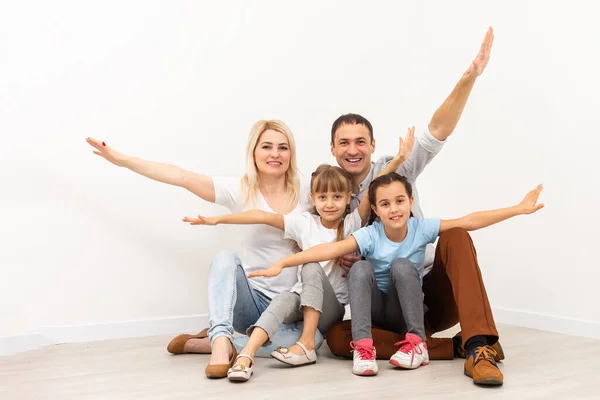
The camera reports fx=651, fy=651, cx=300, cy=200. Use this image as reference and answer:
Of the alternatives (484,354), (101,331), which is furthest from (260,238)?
(484,354)

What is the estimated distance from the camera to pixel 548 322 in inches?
115

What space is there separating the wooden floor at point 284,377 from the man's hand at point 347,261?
1.15 feet

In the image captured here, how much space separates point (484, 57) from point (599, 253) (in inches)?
39.7

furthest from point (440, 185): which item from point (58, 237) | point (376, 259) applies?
point (58, 237)

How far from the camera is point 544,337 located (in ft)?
9.10

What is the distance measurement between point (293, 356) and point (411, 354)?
1.32ft

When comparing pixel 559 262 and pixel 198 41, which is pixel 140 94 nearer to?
pixel 198 41

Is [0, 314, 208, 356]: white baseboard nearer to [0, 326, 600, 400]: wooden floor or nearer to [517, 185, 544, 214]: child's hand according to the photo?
[0, 326, 600, 400]: wooden floor

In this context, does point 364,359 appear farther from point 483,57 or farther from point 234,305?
point 483,57

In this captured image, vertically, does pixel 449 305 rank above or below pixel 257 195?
below

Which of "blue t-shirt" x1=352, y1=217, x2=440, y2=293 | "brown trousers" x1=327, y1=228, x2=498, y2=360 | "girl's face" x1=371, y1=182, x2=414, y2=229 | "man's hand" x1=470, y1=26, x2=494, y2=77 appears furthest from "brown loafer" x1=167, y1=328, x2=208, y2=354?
"man's hand" x1=470, y1=26, x2=494, y2=77

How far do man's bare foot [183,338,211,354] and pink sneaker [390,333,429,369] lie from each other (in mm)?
766

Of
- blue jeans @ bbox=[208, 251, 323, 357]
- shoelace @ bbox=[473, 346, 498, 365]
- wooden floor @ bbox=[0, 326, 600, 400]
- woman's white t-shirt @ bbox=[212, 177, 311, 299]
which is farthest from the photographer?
woman's white t-shirt @ bbox=[212, 177, 311, 299]

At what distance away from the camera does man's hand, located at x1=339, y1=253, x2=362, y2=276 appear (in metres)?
2.48
